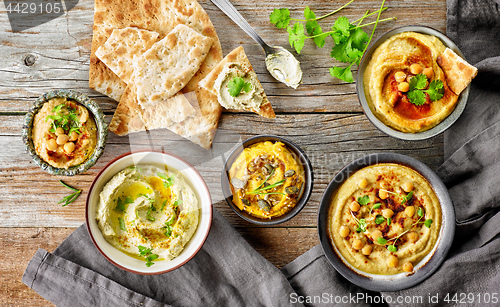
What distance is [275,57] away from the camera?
131 inches

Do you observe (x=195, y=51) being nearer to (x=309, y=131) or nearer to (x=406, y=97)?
(x=309, y=131)

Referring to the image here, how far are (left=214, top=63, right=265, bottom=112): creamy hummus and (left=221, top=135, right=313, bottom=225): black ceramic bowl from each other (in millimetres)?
299

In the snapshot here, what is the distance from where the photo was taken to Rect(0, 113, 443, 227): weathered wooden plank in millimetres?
3443

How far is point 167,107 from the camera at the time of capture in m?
3.29

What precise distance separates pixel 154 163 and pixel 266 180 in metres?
0.93

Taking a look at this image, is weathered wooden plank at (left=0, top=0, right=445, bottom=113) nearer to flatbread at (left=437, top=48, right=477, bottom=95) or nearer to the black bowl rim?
the black bowl rim

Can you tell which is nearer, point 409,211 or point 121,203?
point 409,211

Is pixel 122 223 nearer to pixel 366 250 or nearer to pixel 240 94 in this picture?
pixel 240 94

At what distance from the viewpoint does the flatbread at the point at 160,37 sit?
3273 millimetres

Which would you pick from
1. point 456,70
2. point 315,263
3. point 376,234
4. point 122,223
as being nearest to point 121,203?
point 122,223

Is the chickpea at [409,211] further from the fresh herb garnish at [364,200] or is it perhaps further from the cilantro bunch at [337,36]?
the cilantro bunch at [337,36]

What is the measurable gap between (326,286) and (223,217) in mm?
1064

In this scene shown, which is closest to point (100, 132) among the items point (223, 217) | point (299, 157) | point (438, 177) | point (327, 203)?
point (223, 217)

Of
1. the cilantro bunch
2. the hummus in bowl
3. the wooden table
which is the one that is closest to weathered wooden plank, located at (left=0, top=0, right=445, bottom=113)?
the wooden table
